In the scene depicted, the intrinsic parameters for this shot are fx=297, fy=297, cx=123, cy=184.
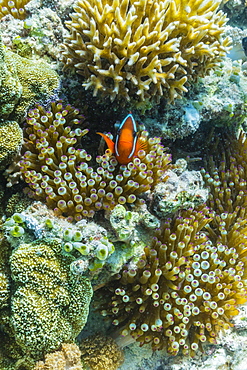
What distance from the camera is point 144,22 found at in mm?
2494

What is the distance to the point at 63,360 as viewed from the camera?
2.04 meters

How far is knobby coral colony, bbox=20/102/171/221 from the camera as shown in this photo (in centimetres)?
224

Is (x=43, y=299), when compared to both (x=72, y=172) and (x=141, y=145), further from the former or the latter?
(x=141, y=145)

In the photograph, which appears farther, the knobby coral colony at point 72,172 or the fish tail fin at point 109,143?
the fish tail fin at point 109,143

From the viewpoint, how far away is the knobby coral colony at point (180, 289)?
7.77 ft

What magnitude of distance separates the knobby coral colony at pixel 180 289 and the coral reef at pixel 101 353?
159mm

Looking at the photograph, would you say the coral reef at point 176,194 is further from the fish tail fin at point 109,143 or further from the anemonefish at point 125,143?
the fish tail fin at point 109,143

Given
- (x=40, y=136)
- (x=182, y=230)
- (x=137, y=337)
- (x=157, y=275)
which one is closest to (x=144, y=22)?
(x=40, y=136)

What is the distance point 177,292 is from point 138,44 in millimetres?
2072

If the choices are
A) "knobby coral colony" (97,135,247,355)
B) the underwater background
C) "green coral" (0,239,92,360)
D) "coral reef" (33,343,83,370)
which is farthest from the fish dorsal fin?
"coral reef" (33,343,83,370)

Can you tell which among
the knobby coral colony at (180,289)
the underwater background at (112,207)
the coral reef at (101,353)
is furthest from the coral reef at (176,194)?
the coral reef at (101,353)

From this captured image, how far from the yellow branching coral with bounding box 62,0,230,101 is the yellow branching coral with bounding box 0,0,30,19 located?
791mm

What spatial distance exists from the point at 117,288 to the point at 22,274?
2.73 feet

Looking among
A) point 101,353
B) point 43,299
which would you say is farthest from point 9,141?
point 101,353
